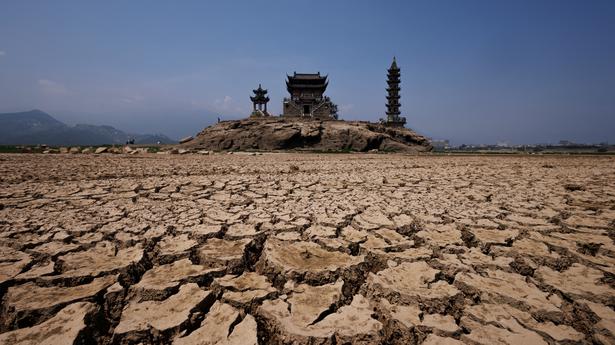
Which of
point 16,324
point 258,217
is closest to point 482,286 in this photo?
point 258,217

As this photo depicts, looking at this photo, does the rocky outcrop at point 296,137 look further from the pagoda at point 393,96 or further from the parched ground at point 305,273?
the pagoda at point 393,96

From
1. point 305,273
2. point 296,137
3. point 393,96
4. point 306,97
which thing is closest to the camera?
point 305,273

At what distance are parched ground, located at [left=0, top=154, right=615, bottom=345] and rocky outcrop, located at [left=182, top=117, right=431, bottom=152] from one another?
1913 cm

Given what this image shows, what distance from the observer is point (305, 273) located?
156 centimetres

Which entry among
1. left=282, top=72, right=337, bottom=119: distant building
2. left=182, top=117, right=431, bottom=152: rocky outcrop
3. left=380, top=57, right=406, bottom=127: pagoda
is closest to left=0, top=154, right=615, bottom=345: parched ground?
left=182, top=117, right=431, bottom=152: rocky outcrop

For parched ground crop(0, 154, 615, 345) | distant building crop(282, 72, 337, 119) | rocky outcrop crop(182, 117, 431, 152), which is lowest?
parched ground crop(0, 154, 615, 345)

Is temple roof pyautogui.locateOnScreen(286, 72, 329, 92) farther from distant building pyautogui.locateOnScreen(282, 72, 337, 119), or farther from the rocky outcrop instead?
the rocky outcrop

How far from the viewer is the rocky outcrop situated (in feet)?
71.9

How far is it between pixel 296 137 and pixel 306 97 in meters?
13.7

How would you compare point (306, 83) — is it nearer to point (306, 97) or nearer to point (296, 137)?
point (306, 97)

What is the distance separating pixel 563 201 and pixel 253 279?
385cm

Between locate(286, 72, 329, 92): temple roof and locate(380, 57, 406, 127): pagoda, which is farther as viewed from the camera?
locate(380, 57, 406, 127): pagoda

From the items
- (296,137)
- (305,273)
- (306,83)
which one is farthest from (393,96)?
(305,273)

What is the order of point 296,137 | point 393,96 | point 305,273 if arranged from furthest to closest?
point 393,96 < point 296,137 < point 305,273
